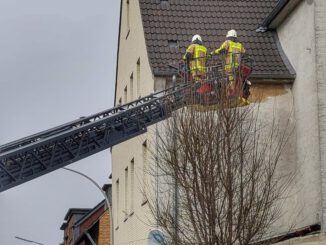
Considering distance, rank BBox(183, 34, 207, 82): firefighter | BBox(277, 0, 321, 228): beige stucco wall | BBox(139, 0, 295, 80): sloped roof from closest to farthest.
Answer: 1. BBox(183, 34, 207, 82): firefighter
2. BBox(277, 0, 321, 228): beige stucco wall
3. BBox(139, 0, 295, 80): sloped roof

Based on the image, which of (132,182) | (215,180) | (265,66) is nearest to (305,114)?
(265,66)

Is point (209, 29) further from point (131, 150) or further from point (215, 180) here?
point (215, 180)

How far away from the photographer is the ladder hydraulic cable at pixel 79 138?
1962 centimetres

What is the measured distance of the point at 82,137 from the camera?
21047 mm

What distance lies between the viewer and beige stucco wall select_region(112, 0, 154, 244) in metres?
27.7

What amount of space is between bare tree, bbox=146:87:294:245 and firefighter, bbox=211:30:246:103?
2.80 feet

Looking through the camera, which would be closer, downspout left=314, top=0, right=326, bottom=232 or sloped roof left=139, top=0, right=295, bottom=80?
downspout left=314, top=0, right=326, bottom=232

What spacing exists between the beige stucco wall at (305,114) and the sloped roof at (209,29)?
835 mm

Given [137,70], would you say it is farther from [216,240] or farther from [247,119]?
[216,240]

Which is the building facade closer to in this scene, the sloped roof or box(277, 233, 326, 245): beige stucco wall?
→ the sloped roof

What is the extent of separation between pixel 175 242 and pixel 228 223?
1.23m

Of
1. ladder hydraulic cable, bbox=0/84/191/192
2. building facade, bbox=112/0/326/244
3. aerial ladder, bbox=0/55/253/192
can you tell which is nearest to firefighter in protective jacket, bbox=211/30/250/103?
aerial ladder, bbox=0/55/253/192

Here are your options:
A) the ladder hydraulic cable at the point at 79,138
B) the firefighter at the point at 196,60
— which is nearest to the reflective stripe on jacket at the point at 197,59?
the firefighter at the point at 196,60

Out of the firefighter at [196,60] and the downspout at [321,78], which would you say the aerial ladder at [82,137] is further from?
the downspout at [321,78]
